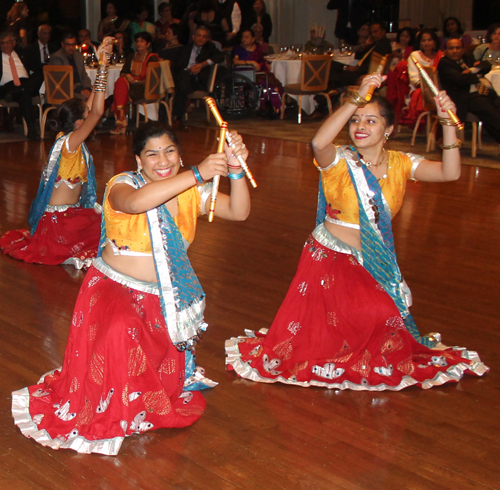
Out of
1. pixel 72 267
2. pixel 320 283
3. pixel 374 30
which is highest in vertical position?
pixel 374 30

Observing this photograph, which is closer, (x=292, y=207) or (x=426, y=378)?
(x=426, y=378)

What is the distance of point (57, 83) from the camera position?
764 cm

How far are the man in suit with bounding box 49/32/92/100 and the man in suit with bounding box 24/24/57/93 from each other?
0.26 metres

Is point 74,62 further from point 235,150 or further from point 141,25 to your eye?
point 235,150

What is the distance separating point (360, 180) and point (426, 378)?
79 centimetres

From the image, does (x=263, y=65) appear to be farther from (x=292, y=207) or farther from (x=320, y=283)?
(x=320, y=283)

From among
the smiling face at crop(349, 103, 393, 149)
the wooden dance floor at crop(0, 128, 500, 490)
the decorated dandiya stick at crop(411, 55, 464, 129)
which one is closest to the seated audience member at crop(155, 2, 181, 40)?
the wooden dance floor at crop(0, 128, 500, 490)

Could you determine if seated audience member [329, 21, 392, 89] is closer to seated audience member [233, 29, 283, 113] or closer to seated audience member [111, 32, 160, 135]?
seated audience member [233, 29, 283, 113]

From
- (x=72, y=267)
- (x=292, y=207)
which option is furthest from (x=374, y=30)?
(x=72, y=267)

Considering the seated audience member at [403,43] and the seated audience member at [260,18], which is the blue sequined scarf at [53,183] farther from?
the seated audience member at [260,18]

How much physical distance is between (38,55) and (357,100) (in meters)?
6.59

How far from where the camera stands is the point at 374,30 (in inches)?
352

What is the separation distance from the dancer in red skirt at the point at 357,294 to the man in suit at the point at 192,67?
247 inches

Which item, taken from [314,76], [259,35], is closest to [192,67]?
[314,76]
